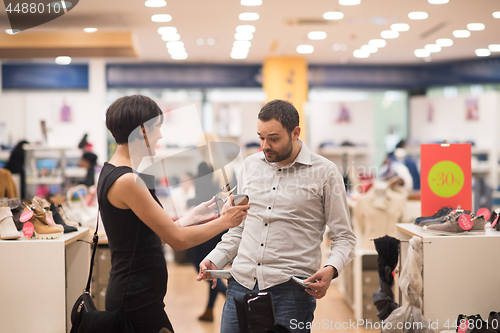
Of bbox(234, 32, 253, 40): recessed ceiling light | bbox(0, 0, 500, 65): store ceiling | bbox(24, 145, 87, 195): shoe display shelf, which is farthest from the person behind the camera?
bbox(24, 145, 87, 195): shoe display shelf

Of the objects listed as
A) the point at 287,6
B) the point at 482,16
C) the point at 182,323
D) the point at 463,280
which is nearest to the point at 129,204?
the point at 463,280

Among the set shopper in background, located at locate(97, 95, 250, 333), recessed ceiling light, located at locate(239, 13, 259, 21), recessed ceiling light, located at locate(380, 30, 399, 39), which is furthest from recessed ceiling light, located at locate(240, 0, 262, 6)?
shopper in background, located at locate(97, 95, 250, 333)

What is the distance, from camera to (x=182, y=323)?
358cm

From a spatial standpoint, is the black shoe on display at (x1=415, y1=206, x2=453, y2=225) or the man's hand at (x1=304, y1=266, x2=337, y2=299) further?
the black shoe on display at (x1=415, y1=206, x2=453, y2=225)

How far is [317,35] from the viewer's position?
6102mm

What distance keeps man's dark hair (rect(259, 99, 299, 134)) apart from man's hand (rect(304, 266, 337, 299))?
0.56 metres

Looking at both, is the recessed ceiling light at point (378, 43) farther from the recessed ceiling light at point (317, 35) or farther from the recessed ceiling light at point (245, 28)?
the recessed ceiling light at point (245, 28)

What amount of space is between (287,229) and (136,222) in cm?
62

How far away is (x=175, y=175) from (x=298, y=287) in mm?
649

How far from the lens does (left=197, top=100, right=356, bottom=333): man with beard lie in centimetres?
165

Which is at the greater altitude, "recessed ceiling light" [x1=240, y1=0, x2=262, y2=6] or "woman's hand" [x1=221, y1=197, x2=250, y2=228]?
"recessed ceiling light" [x1=240, y1=0, x2=262, y2=6]

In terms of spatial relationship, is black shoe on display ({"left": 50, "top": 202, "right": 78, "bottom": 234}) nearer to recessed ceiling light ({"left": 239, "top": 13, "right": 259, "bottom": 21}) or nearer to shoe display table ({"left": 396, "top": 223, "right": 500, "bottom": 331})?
shoe display table ({"left": 396, "top": 223, "right": 500, "bottom": 331})

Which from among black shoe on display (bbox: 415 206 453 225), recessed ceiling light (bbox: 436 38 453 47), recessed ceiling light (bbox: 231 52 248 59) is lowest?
black shoe on display (bbox: 415 206 453 225)

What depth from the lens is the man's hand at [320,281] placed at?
1535mm
